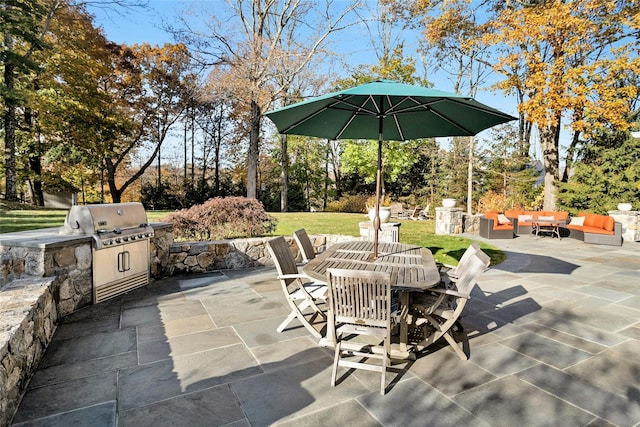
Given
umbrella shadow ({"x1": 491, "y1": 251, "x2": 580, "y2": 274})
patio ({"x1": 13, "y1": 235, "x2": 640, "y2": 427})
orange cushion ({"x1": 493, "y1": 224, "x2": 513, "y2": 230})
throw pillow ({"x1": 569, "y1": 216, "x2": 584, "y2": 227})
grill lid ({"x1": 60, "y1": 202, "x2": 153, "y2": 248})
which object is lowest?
patio ({"x1": 13, "y1": 235, "x2": 640, "y2": 427})

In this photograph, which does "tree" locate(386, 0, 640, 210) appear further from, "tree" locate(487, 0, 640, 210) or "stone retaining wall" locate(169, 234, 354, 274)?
"stone retaining wall" locate(169, 234, 354, 274)

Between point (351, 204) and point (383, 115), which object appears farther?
point (351, 204)

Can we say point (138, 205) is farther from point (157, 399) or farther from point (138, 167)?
point (138, 167)

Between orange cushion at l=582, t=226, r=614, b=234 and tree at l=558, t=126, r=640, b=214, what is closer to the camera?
orange cushion at l=582, t=226, r=614, b=234

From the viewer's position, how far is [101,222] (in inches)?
153

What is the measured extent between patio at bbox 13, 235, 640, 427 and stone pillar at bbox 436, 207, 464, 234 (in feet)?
17.3

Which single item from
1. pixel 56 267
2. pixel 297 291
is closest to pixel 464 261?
pixel 297 291

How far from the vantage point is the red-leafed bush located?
6344 millimetres

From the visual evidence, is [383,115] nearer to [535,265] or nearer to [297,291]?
[297,291]

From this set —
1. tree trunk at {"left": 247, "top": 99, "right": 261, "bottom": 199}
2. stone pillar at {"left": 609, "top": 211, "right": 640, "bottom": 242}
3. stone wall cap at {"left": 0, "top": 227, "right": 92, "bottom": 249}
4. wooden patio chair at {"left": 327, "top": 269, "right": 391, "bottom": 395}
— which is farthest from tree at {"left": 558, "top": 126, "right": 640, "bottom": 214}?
stone wall cap at {"left": 0, "top": 227, "right": 92, "bottom": 249}

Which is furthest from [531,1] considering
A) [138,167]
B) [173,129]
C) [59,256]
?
[138,167]

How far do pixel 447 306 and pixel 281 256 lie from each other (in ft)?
4.83

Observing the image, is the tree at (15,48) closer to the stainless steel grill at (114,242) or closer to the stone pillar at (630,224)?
the stainless steel grill at (114,242)

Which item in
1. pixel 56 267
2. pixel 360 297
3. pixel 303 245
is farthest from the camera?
pixel 303 245
